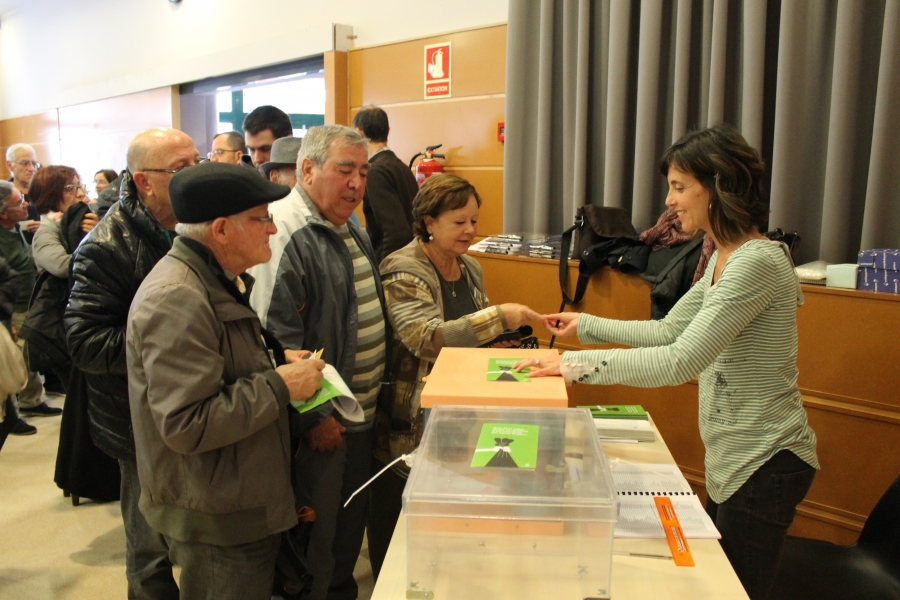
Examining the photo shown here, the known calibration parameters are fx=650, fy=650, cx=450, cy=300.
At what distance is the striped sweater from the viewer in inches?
56.5

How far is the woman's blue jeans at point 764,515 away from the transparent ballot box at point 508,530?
1.77 ft

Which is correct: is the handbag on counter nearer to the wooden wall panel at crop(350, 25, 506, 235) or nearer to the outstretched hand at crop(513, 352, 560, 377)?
the wooden wall panel at crop(350, 25, 506, 235)

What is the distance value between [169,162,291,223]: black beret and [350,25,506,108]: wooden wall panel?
2725mm

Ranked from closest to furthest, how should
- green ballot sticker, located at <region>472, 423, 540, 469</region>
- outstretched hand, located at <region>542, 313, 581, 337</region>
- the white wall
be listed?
1. green ballot sticker, located at <region>472, 423, 540, 469</region>
2. outstretched hand, located at <region>542, 313, 581, 337</region>
3. the white wall

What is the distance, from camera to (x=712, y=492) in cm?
161

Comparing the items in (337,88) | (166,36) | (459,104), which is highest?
(166,36)

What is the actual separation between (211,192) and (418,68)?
126 inches

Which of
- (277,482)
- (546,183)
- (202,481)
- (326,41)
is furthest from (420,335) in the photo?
(326,41)

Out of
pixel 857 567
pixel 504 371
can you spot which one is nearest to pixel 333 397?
pixel 504 371

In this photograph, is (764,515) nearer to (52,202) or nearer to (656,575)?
(656,575)

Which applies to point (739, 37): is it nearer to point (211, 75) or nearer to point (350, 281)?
point (350, 281)

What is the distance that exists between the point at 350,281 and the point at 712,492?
114 cm

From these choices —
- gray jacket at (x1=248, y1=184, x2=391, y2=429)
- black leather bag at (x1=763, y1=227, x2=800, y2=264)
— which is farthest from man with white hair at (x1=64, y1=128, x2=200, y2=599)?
black leather bag at (x1=763, y1=227, x2=800, y2=264)

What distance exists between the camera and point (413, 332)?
194 centimetres
